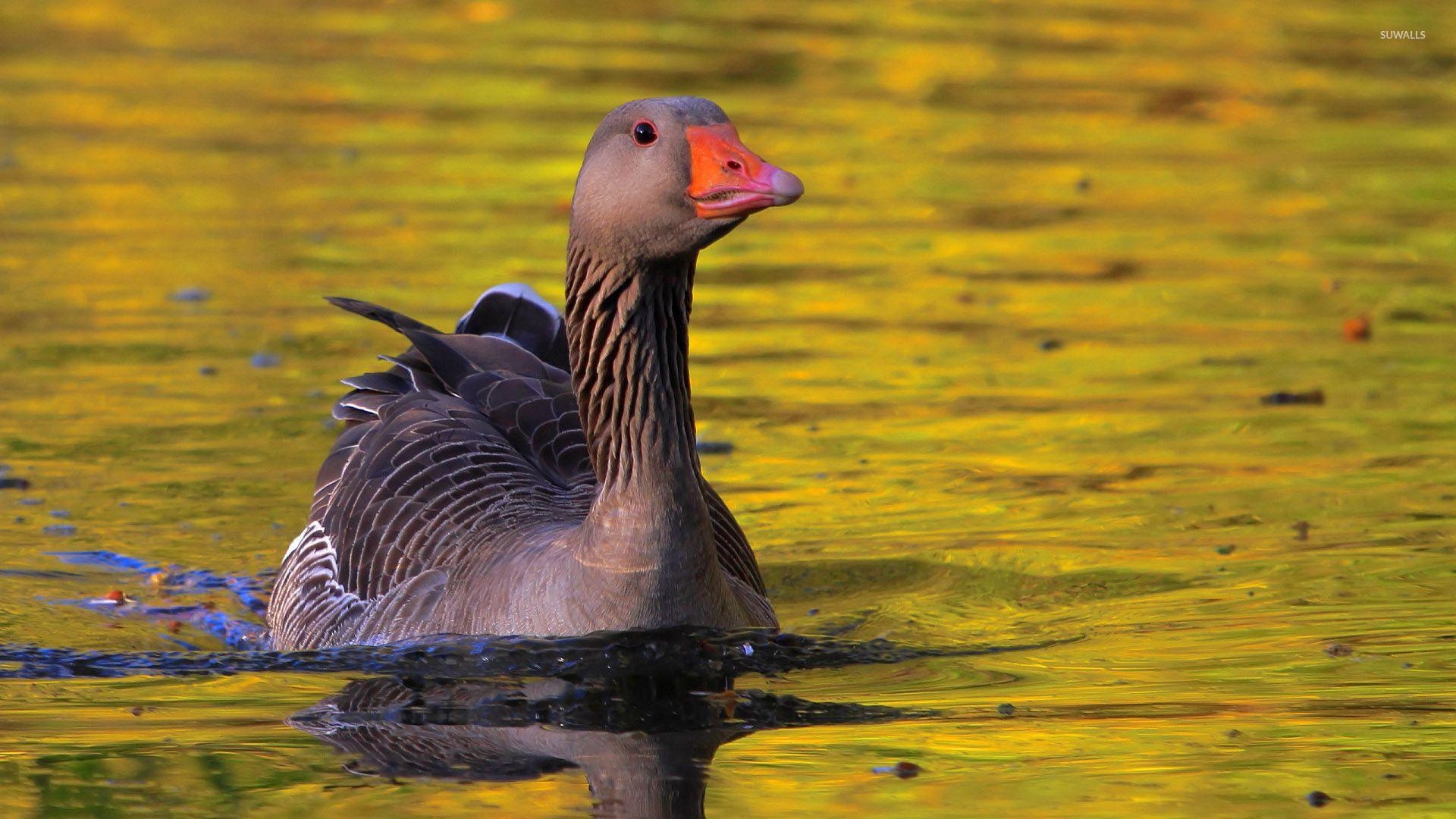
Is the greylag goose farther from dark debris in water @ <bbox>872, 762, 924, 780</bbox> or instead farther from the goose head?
dark debris in water @ <bbox>872, 762, 924, 780</bbox>

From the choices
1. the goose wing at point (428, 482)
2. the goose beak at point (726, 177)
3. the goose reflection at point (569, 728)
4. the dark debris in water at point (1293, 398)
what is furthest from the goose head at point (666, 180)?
the dark debris in water at point (1293, 398)

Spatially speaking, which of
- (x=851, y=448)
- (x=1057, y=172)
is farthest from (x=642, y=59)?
(x=851, y=448)

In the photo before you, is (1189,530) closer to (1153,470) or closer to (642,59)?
(1153,470)

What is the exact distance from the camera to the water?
618 centimetres

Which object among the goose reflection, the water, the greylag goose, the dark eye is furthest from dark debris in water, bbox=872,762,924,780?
the dark eye

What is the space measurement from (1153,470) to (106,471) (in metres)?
4.85

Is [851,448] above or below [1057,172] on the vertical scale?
below

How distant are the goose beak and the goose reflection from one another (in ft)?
4.96

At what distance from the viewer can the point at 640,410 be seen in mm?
6867

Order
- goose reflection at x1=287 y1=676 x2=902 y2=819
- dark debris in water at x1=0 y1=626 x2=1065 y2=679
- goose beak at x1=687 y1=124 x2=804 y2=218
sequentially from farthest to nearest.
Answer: dark debris in water at x1=0 y1=626 x2=1065 y2=679 → goose beak at x1=687 y1=124 x2=804 y2=218 → goose reflection at x1=287 y1=676 x2=902 y2=819

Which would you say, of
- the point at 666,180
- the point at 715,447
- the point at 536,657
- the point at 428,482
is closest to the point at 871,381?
the point at 715,447

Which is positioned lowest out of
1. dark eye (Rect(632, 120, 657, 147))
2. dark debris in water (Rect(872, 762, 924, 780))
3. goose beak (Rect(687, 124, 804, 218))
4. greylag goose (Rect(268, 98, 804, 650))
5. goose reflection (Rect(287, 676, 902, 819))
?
dark debris in water (Rect(872, 762, 924, 780))

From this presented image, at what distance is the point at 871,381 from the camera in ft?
37.7

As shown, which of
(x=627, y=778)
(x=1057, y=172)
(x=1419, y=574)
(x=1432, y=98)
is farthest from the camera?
(x=1432, y=98)
